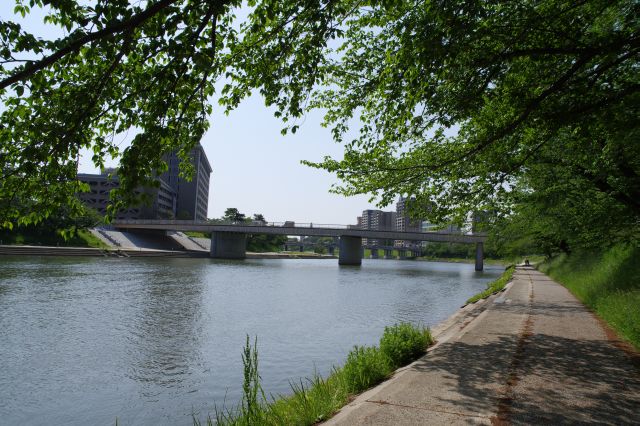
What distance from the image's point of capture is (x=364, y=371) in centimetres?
704

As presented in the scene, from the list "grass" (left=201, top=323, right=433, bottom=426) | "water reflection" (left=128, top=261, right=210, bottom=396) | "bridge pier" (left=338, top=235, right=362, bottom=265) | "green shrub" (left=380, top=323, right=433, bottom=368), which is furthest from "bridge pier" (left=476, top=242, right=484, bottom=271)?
"green shrub" (left=380, top=323, right=433, bottom=368)

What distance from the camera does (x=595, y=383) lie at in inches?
245

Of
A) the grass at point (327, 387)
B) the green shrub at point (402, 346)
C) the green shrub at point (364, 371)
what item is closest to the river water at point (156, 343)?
the grass at point (327, 387)

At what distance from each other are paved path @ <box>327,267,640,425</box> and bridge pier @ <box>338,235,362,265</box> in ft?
252

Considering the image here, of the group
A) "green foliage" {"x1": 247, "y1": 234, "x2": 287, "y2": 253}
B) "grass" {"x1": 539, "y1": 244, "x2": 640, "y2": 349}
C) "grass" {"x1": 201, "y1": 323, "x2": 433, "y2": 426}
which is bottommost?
"grass" {"x1": 201, "y1": 323, "x2": 433, "y2": 426}

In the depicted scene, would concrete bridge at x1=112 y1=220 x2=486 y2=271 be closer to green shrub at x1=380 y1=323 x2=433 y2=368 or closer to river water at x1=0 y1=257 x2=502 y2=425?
river water at x1=0 y1=257 x2=502 y2=425

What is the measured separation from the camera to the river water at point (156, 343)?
880 cm

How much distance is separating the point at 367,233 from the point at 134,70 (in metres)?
78.9

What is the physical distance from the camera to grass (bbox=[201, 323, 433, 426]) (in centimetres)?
519

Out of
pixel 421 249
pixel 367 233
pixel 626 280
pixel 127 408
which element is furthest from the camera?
pixel 421 249

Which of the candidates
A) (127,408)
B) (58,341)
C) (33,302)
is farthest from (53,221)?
(127,408)

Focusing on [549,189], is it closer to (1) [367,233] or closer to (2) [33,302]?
(2) [33,302]

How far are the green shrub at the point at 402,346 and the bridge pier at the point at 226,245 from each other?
83.7 meters

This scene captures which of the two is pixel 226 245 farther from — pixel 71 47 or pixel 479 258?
pixel 71 47
